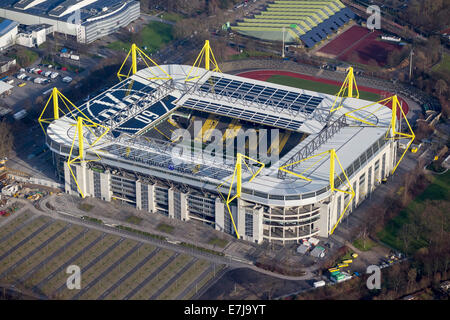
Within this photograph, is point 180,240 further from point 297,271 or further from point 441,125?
point 441,125

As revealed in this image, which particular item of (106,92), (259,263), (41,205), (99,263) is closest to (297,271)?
(259,263)

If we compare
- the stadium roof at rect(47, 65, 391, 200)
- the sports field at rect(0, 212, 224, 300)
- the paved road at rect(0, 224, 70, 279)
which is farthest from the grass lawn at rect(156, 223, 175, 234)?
the paved road at rect(0, 224, 70, 279)

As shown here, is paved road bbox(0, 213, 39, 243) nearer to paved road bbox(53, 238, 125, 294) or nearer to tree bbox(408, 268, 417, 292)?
paved road bbox(53, 238, 125, 294)

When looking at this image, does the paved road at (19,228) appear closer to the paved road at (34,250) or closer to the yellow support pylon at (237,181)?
the paved road at (34,250)

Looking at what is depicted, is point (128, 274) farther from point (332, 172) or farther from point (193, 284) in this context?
point (332, 172)

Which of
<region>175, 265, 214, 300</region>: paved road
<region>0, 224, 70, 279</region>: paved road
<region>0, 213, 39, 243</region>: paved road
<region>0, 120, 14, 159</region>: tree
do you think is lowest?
<region>175, 265, 214, 300</region>: paved road

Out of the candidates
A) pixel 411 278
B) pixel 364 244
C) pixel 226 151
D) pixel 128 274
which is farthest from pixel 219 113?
pixel 411 278

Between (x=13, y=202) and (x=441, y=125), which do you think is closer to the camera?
(x=13, y=202)

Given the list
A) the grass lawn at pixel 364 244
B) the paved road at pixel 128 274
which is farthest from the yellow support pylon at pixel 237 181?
the grass lawn at pixel 364 244
